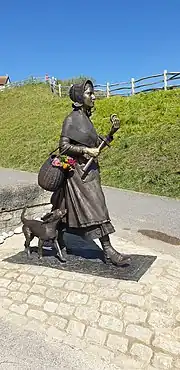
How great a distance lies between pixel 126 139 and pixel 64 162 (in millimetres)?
10431

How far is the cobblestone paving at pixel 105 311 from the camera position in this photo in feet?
10.7

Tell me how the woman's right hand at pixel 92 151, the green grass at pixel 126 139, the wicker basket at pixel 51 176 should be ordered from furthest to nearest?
the green grass at pixel 126 139 < the wicker basket at pixel 51 176 < the woman's right hand at pixel 92 151

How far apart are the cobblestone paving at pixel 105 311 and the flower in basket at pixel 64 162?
1.10 meters

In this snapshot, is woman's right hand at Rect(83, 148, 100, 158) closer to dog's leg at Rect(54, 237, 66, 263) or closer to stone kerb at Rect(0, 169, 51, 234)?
dog's leg at Rect(54, 237, 66, 263)

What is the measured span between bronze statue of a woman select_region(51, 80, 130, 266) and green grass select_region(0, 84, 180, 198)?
19.5ft

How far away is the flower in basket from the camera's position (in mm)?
4004

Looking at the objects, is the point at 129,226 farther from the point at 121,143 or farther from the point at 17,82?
the point at 17,82

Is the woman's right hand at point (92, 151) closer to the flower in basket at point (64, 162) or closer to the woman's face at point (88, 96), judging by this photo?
the flower in basket at point (64, 162)

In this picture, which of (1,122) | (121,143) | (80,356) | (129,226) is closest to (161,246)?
(129,226)

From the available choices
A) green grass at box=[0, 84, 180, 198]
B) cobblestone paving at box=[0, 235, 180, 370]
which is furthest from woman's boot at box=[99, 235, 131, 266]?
green grass at box=[0, 84, 180, 198]

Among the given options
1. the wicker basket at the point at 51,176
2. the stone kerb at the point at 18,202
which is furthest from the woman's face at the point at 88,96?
the stone kerb at the point at 18,202

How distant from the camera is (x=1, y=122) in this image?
2480 cm

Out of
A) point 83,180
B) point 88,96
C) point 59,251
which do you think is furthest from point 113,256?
point 88,96

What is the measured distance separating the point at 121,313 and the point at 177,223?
14.1 ft
